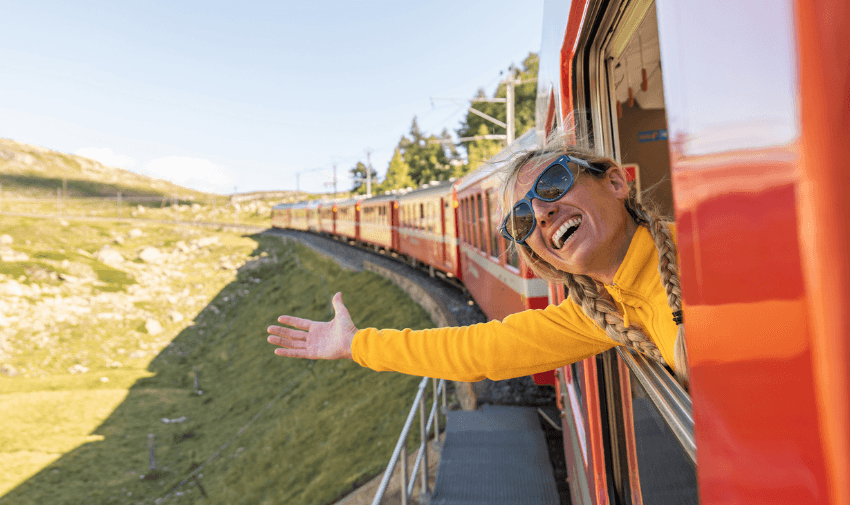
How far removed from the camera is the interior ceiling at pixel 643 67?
217 cm

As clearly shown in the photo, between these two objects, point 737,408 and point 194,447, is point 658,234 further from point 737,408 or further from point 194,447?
point 194,447

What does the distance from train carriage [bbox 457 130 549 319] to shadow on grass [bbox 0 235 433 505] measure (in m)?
2.63

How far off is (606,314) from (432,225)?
44.5ft

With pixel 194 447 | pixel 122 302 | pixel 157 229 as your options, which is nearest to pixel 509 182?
pixel 194 447

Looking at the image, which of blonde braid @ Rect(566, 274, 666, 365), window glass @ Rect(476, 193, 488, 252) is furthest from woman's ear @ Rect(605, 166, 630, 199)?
window glass @ Rect(476, 193, 488, 252)

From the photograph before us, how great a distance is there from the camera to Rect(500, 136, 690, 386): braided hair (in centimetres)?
116

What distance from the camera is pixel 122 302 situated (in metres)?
34.7

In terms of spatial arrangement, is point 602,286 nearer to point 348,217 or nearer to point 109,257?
point 348,217

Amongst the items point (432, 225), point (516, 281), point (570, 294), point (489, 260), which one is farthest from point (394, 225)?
point (570, 294)

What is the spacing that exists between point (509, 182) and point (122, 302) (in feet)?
127

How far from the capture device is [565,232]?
1.50 meters

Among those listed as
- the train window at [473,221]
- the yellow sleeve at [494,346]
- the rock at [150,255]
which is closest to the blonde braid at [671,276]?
the yellow sleeve at [494,346]

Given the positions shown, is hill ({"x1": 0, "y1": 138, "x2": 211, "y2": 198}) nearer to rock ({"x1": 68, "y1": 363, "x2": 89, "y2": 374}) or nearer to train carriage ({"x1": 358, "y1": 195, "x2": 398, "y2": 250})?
rock ({"x1": 68, "y1": 363, "x2": 89, "y2": 374})

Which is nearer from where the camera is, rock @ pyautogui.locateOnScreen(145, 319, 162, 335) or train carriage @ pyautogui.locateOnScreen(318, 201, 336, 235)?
rock @ pyautogui.locateOnScreen(145, 319, 162, 335)
